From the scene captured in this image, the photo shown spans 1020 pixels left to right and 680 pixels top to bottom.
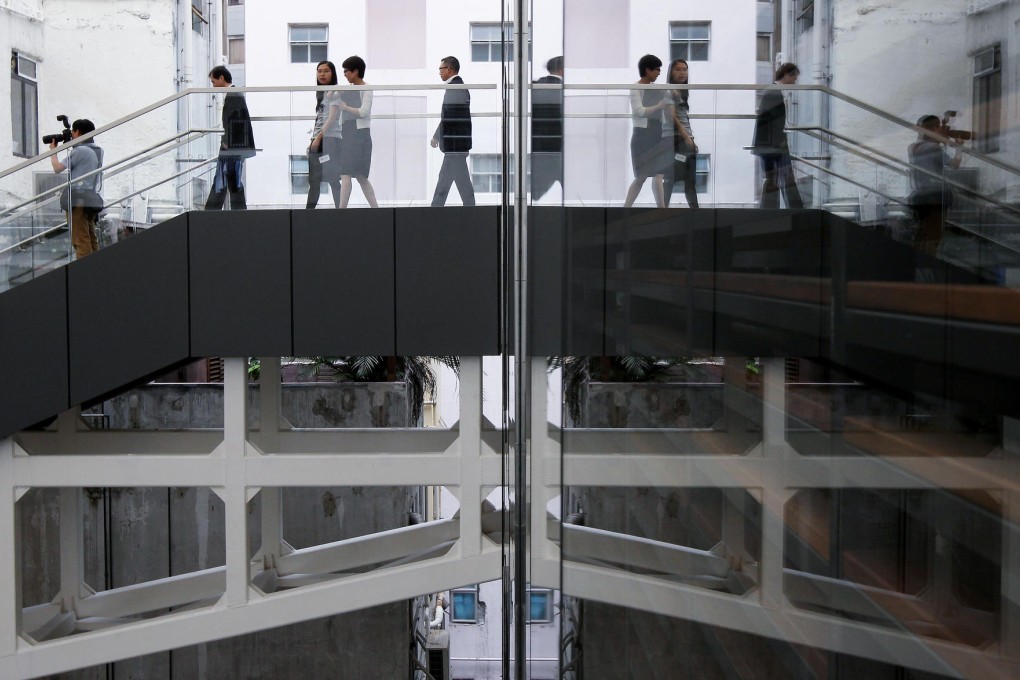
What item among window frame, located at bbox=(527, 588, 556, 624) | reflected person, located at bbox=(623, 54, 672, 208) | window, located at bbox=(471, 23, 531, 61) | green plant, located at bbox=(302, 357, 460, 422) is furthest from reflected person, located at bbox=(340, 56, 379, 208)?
window, located at bbox=(471, 23, 531, 61)

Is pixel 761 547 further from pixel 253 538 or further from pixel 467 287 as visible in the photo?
pixel 253 538

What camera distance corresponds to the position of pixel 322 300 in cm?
596

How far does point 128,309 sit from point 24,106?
28.6ft

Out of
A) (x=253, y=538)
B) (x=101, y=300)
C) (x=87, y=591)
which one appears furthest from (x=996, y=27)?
(x=253, y=538)

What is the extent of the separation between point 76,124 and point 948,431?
757 centimetres

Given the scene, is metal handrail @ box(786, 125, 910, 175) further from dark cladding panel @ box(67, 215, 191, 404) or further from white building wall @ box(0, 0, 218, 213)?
white building wall @ box(0, 0, 218, 213)

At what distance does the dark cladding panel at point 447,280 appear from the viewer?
5.93 meters

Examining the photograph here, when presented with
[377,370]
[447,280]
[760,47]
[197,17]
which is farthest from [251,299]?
[197,17]

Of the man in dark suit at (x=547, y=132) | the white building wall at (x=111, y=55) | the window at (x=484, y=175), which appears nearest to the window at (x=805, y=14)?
the man in dark suit at (x=547, y=132)

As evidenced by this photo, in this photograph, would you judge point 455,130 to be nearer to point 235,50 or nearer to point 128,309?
point 128,309

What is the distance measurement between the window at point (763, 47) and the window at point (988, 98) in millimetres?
130

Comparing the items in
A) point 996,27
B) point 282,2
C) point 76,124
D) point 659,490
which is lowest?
point 659,490

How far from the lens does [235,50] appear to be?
45.0ft

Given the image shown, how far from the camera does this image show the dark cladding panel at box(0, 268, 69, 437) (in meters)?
6.01
